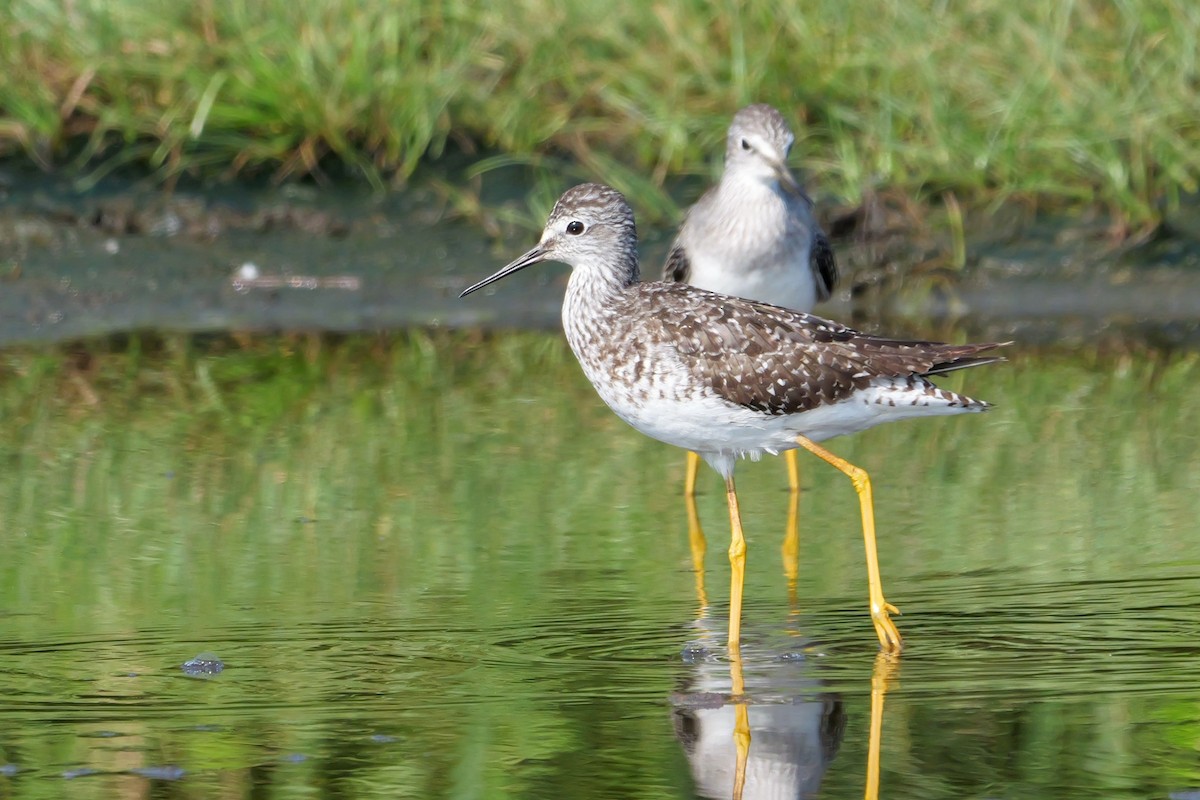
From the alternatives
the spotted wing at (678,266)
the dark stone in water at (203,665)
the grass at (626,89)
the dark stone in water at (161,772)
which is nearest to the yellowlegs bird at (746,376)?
the dark stone in water at (203,665)

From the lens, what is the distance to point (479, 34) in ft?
42.3

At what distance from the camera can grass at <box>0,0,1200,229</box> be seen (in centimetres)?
1205

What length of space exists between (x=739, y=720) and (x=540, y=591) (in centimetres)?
147

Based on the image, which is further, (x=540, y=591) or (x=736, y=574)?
(x=540, y=591)

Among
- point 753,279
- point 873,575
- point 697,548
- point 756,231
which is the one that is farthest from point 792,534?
point 756,231

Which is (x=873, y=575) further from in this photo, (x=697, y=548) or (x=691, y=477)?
(x=691, y=477)

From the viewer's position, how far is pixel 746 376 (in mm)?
6254

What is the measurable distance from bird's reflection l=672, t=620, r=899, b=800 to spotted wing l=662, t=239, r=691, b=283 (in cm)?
347

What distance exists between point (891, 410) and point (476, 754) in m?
2.12

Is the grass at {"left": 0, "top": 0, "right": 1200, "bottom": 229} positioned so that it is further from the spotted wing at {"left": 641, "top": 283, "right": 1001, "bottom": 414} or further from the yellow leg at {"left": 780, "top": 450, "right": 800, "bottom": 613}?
the spotted wing at {"left": 641, "top": 283, "right": 1001, "bottom": 414}

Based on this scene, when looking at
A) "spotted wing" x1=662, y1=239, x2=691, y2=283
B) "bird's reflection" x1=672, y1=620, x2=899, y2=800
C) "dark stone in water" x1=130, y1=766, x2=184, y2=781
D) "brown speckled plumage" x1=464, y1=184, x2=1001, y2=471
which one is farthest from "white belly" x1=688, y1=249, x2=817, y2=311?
"dark stone in water" x1=130, y1=766, x2=184, y2=781

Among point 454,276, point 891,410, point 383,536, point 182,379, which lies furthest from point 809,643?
point 454,276

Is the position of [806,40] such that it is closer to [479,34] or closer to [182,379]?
[479,34]

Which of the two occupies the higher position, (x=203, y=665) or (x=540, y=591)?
(x=540, y=591)
